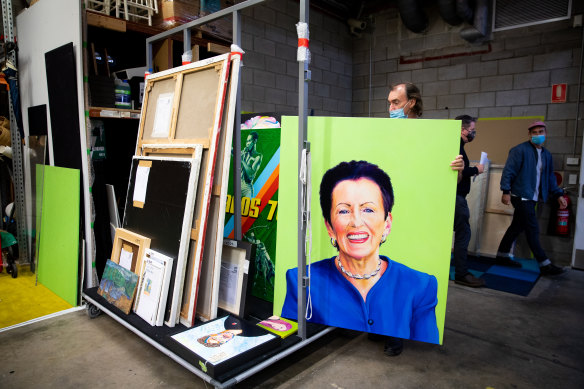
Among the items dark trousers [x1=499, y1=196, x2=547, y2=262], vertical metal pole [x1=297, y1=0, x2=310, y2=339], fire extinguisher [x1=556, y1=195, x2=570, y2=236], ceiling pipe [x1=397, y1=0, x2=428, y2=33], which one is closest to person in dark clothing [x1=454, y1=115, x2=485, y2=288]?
dark trousers [x1=499, y1=196, x2=547, y2=262]

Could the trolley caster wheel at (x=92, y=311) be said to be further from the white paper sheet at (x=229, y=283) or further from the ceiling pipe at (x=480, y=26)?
the ceiling pipe at (x=480, y=26)

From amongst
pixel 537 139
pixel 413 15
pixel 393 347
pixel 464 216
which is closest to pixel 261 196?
pixel 393 347

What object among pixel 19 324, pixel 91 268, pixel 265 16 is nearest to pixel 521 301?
pixel 91 268

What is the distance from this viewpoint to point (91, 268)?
2566 millimetres

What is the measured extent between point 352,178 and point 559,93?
11.0ft

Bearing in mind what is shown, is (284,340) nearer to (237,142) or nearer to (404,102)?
(237,142)

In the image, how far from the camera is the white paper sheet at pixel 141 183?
224cm

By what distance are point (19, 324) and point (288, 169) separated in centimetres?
185

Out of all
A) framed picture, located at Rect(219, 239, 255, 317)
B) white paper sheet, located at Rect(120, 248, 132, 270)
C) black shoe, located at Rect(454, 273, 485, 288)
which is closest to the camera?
framed picture, located at Rect(219, 239, 255, 317)

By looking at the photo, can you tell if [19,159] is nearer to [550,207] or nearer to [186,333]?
[186,333]

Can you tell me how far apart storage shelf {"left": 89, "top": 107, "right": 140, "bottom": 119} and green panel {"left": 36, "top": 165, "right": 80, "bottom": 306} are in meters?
0.39

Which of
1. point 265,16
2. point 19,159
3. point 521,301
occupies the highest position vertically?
point 265,16

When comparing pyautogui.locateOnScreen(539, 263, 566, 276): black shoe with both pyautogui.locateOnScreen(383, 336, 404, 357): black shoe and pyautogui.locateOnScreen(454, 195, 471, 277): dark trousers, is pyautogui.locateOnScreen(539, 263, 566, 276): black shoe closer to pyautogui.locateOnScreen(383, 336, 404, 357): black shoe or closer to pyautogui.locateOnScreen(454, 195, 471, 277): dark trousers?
pyautogui.locateOnScreen(454, 195, 471, 277): dark trousers

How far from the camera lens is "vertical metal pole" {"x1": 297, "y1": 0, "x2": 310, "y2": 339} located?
175 cm
